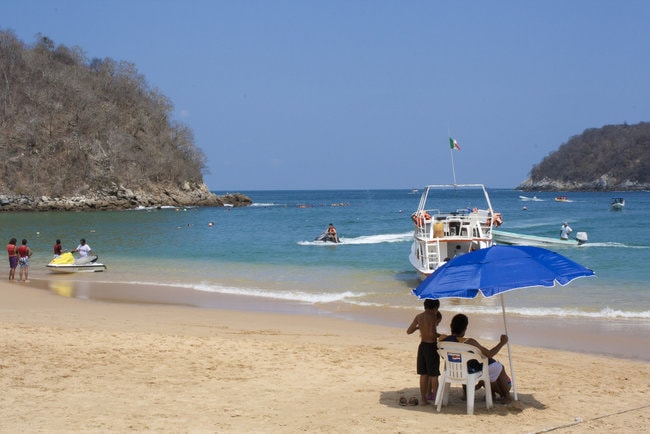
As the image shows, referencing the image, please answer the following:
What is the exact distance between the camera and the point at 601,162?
6683 inches

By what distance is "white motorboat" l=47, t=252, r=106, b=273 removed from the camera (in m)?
25.2

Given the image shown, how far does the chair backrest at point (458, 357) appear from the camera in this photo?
24.7 feet

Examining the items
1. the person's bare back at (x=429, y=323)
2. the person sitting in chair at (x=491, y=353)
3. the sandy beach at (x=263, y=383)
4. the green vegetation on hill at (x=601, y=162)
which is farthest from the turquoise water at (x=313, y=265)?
the green vegetation on hill at (x=601, y=162)

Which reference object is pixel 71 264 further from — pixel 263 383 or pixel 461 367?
pixel 461 367

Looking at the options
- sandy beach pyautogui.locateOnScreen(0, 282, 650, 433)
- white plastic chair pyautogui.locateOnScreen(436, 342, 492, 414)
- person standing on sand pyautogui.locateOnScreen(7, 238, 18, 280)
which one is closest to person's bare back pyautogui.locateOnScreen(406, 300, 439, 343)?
white plastic chair pyautogui.locateOnScreen(436, 342, 492, 414)

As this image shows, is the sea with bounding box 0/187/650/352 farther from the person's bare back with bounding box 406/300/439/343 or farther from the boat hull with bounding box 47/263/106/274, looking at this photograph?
the person's bare back with bounding box 406/300/439/343

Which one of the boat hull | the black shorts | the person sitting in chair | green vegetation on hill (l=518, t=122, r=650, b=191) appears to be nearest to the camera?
the person sitting in chair

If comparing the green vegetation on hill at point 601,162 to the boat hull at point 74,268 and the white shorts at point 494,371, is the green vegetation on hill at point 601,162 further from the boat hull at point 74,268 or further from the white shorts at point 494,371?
the white shorts at point 494,371

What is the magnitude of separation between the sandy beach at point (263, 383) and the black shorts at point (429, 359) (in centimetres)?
43

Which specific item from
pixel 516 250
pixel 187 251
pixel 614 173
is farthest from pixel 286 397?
pixel 614 173

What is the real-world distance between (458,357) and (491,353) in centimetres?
43

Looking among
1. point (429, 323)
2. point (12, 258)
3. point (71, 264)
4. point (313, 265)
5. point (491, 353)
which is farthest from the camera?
point (313, 265)

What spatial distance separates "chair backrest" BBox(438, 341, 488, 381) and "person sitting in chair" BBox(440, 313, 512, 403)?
8cm

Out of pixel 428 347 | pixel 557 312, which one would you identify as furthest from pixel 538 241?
pixel 428 347
